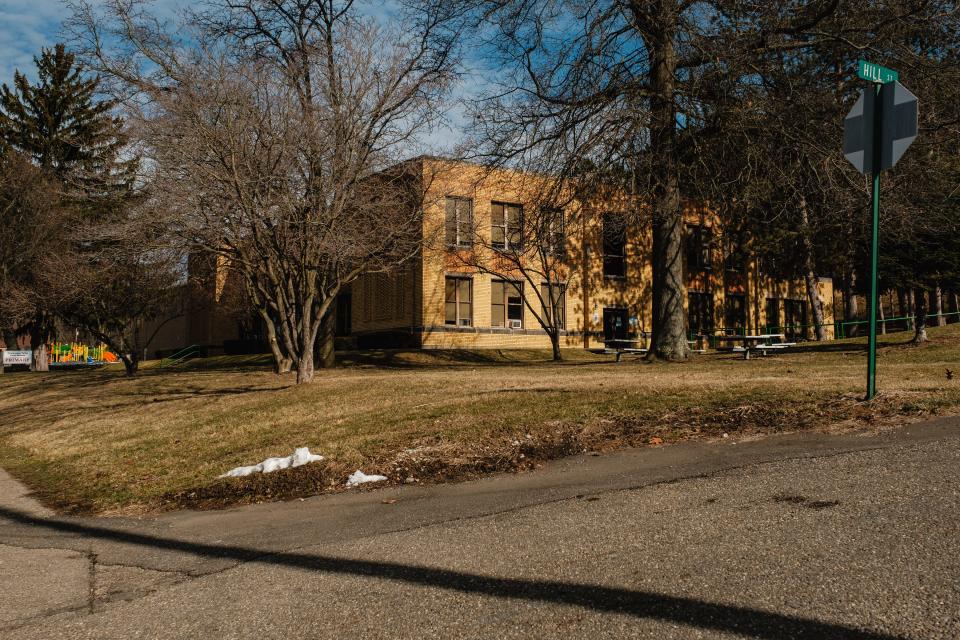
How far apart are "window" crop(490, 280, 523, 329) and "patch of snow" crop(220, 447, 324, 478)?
88.1 feet

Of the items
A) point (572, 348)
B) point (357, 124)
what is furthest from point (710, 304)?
point (357, 124)

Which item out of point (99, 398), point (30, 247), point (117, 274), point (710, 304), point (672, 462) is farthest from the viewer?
point (710, 304)

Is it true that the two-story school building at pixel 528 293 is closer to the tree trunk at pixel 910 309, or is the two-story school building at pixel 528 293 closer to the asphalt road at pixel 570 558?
the tree trunk at pixel 910 309

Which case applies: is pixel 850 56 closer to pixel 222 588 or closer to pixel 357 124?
pixel 357 124

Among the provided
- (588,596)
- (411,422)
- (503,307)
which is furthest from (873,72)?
(503,307)

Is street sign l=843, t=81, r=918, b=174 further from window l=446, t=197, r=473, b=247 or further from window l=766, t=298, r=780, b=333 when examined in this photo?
window l=766, t=298, r=780, b=333

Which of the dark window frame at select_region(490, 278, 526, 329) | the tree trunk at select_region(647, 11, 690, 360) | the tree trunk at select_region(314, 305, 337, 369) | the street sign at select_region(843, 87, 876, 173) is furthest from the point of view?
the dark window frame at select_region(490, 278, 526, 329)

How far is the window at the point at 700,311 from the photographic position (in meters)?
42.4

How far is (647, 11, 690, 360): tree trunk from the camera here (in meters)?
17.5

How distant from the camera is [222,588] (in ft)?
17.3

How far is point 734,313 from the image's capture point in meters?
44.2

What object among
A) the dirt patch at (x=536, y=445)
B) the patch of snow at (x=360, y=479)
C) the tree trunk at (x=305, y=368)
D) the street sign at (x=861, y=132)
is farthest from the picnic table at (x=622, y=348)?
the patch of snow at (x=360, y=479)

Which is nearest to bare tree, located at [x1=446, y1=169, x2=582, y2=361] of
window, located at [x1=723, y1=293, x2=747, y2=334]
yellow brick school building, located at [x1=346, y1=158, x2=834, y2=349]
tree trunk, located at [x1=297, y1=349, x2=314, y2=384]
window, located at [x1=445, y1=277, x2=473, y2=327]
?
yellow brick school building, located at [x1=346, y1=158, x2=834, y2=349]

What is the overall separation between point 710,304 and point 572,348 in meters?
10.9
